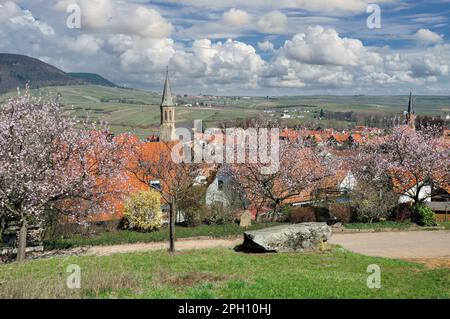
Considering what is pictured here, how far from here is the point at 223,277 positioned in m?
14.6

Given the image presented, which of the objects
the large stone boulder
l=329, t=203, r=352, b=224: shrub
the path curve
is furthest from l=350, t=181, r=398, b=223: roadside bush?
the large stone boulder

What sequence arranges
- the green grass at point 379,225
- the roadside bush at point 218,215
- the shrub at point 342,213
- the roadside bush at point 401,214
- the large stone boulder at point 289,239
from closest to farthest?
the large stone boulder at point 289,239, the green grass at point 379,225, the roadside bush at point 218,215, the shrub at point 342,213, the roadside bush at point 401,214

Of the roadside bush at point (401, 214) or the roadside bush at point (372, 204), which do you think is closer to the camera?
the roadside bush at point (372, 204)

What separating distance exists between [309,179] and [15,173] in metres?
22.0

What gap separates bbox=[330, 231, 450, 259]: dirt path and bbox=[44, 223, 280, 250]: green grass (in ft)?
20.6

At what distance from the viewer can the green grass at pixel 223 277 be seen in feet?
39.5

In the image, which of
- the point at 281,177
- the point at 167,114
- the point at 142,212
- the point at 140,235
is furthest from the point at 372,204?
the point at 167,114

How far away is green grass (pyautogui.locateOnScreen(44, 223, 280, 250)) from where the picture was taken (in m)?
27.0

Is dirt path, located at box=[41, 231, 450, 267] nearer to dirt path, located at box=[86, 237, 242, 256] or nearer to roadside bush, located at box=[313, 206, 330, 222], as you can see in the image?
dirt path, located at box=[86, 237, 242, 256]

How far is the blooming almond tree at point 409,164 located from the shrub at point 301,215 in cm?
678

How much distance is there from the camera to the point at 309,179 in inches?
1396

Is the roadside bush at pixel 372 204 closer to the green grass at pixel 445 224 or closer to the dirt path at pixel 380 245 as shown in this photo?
the dirt path at pixel 380 245

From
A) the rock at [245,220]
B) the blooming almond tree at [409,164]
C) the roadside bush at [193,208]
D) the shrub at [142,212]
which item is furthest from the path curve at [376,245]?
the blooming almond tree at [409,164]

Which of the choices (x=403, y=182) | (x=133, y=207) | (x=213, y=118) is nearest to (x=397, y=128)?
(x=403, y=182)
